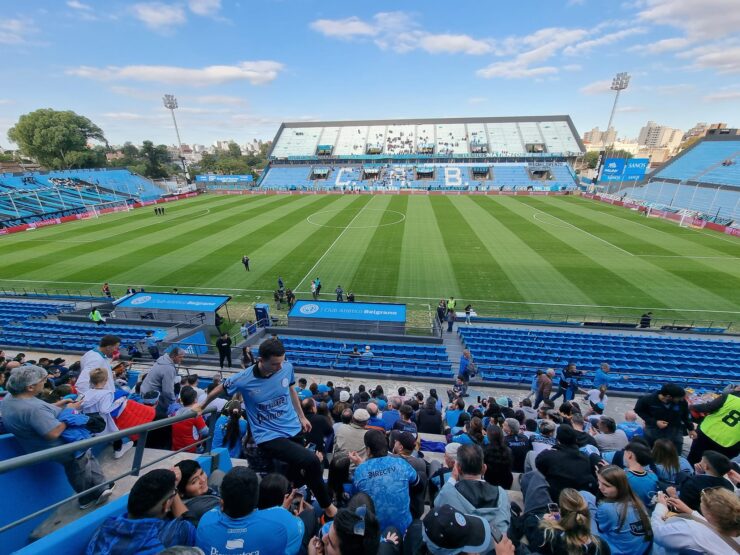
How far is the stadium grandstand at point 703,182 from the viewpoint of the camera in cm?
4428

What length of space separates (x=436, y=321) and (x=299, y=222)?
26.6 metres

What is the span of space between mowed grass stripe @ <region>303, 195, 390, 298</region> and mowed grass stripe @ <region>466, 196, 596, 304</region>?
11174mm

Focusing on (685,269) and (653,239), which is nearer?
(685,269)

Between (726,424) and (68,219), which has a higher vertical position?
(726,424)

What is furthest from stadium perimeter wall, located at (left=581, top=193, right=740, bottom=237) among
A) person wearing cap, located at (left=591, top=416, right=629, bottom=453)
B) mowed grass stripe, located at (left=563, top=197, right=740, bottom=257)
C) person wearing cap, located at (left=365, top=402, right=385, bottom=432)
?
person wearing cap, located at (left=365, top=402, right=385, bottom=432)

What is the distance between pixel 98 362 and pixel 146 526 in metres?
4.52

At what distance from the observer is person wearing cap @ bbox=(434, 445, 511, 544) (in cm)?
311

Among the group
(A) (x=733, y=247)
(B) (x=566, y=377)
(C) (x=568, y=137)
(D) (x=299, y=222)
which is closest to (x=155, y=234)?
(D) (x=299, y=222)

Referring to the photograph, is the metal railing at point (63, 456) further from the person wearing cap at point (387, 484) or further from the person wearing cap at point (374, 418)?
the person wearing cap at point (374, 418)

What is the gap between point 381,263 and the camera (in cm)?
2641

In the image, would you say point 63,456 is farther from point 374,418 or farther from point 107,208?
point 107,208

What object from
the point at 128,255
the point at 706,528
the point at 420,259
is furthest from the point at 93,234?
the point at 706,528

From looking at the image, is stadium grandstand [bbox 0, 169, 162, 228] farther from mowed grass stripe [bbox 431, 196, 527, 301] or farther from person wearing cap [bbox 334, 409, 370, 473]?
person wearing cap [bbox 334, 409, 370, 473]

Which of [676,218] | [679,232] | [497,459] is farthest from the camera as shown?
[676,218]
